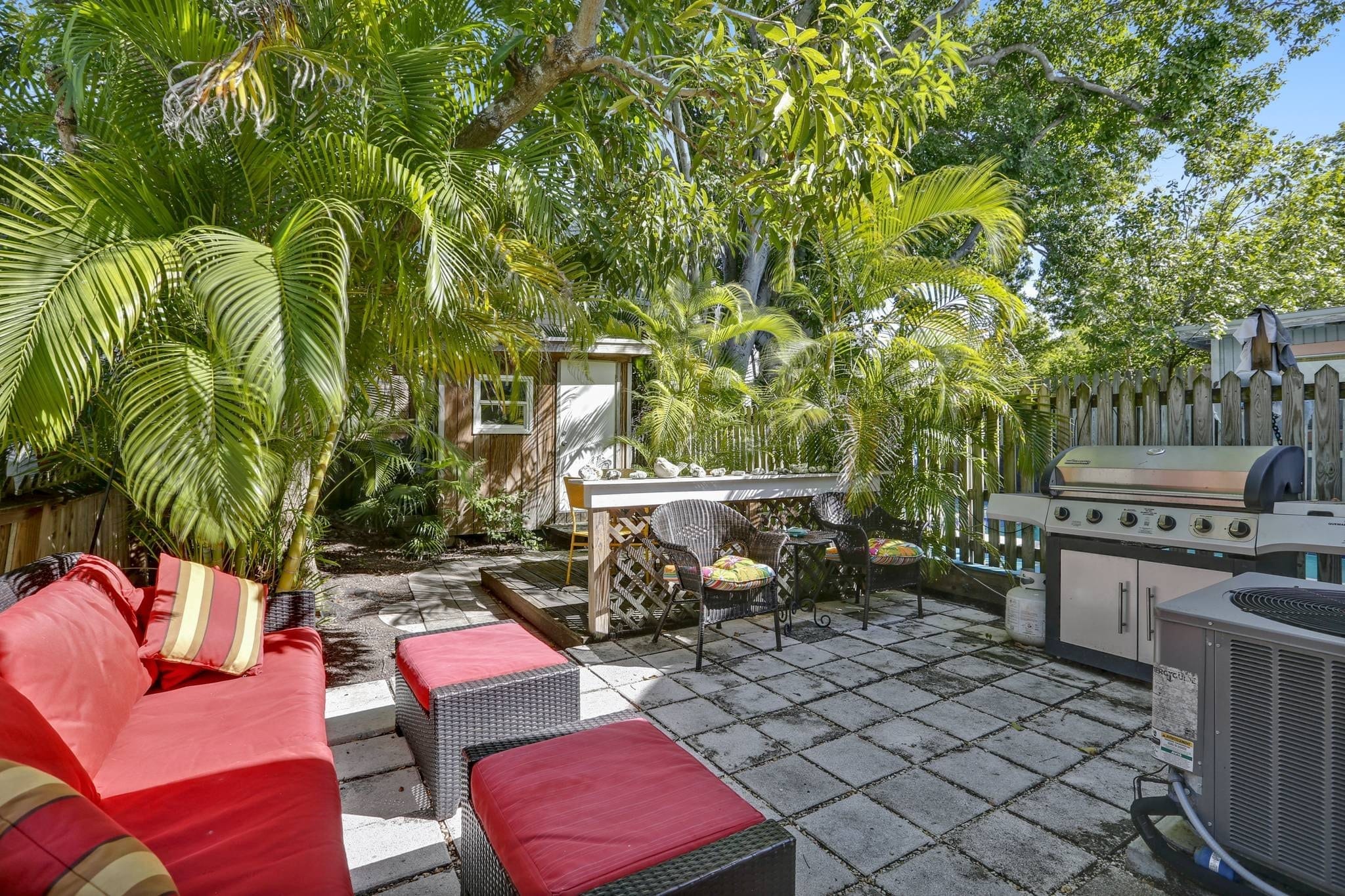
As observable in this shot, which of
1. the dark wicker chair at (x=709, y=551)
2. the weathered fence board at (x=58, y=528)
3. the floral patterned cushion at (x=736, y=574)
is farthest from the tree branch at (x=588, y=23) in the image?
the weathered fence board at (x=58, y=528)

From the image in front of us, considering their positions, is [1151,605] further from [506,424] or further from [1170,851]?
[506,424]

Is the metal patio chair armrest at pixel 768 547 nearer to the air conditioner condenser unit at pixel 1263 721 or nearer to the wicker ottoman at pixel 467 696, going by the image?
the wicker ottoman at pixel 467 696

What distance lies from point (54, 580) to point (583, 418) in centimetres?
693

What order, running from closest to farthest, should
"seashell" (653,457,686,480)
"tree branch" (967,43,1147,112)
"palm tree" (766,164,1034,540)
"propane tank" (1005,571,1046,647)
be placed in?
1. "propane tank" (1005,571,1046,647)
2. "seashell" (653,457,686,480)
3. "palm tree" (766,164,1034,540)
4. "tree branch" (967,43,1147,112)

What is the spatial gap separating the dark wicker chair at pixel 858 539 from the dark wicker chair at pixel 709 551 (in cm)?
70

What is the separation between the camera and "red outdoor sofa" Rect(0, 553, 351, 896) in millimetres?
1412

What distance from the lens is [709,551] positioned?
4641 mm

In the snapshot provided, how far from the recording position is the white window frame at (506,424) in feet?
28.2

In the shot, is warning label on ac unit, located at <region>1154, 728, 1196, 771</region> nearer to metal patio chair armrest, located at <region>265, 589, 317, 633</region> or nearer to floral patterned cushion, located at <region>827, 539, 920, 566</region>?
floral patterned cushion, located at <region>827, 539, 920, 566</region>

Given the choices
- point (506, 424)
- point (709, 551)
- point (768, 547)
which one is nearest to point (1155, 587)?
point (768, 547)

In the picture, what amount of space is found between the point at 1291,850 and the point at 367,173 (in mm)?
3928

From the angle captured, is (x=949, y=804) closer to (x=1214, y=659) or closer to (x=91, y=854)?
(x=1214, y=659)

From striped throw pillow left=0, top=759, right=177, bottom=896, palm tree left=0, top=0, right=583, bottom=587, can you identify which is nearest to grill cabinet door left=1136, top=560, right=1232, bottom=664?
palm tree left=0, top=0, right=583, bottom=587

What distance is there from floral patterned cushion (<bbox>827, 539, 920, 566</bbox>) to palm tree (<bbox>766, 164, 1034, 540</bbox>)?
39 cm
